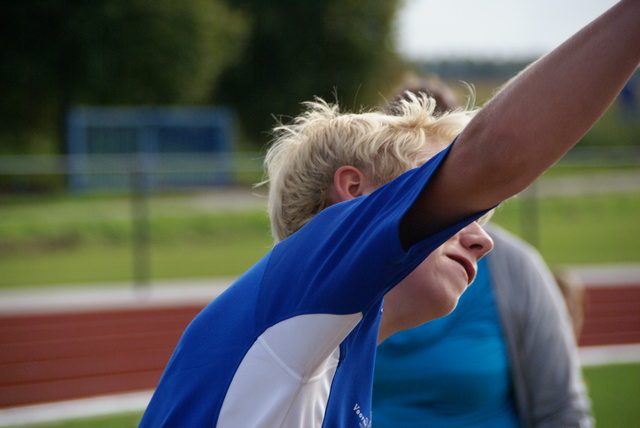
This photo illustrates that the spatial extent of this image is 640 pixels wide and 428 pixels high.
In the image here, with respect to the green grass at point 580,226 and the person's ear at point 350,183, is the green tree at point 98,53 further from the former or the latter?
the person's ear at point 350,183

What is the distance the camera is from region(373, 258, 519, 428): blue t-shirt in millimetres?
2068

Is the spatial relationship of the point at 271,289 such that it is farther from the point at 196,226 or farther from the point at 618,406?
the point at 196,226

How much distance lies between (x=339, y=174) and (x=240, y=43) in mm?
35821

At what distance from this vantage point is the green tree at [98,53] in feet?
91.7

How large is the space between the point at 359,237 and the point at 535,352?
1212mm

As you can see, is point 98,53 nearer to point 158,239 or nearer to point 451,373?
point 158,239

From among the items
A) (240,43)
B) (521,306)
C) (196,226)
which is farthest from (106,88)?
(521,306)

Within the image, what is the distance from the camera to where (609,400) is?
545 centimetres

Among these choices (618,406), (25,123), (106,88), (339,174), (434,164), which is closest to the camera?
(434,164)

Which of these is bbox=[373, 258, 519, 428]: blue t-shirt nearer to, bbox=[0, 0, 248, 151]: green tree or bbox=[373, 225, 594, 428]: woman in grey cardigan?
bbox=[373, 225, 594, 428]: woman in grey cardigan

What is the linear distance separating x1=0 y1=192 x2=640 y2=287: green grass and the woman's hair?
9.54 metres

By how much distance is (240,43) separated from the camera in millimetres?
36156

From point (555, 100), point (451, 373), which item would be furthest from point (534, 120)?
point (451, 373)

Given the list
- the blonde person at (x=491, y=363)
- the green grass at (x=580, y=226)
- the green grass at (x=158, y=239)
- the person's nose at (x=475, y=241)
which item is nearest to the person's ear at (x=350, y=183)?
the person's nose at (x=475, y=241)
